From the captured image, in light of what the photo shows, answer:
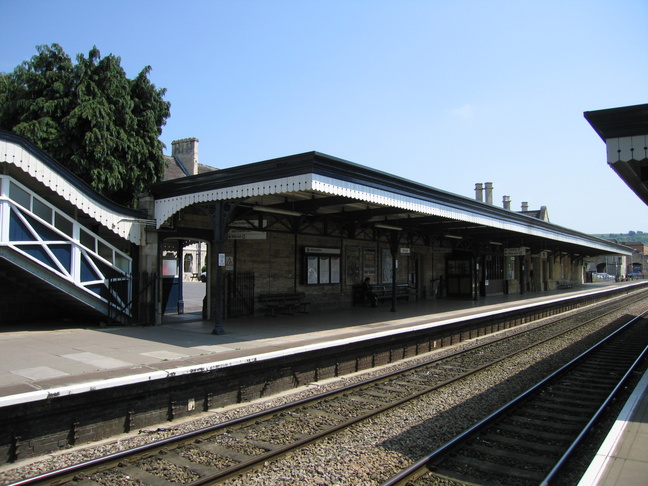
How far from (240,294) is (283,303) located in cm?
156

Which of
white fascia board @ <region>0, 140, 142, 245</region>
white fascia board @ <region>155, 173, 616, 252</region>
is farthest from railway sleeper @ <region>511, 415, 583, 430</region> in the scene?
white fascia board @ <region>0, 140, 142, 245</region>

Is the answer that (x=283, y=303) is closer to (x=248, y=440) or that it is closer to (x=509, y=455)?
(x=248, y=440)

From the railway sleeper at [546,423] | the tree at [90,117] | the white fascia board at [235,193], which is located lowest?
the railway sleeper at [546,423]

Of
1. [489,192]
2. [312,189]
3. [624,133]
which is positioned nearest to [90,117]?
[312,189]

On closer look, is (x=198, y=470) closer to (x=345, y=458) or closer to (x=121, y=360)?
(x=345, y=458)

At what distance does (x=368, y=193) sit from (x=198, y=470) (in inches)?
272

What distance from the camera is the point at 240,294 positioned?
1369 cm

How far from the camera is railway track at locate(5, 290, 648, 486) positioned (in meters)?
4.59

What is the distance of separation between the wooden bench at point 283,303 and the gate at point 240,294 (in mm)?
433

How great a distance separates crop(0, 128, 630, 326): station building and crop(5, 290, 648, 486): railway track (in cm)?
383

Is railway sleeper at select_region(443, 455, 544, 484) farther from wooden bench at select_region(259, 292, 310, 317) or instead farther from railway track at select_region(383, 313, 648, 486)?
wooden bench at select_region(259, 292, 310, 317)

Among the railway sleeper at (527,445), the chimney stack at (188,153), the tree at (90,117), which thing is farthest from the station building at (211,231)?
the chimney stack at (188,153)

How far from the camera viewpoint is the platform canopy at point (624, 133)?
6.90 meters

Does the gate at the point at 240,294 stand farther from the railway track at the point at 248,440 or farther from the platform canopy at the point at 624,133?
the platform canopy at the point at 624,133
